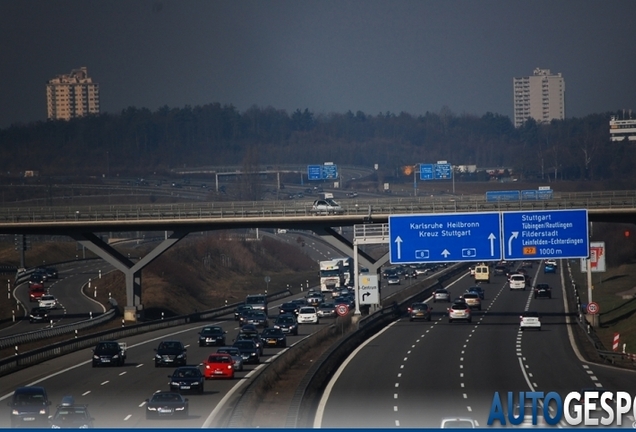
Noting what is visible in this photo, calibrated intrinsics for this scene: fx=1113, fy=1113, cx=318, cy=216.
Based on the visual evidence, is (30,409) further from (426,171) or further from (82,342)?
(426,171)

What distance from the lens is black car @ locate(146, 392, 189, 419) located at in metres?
32.9

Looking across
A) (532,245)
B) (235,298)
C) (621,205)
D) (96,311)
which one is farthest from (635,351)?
(235,298)

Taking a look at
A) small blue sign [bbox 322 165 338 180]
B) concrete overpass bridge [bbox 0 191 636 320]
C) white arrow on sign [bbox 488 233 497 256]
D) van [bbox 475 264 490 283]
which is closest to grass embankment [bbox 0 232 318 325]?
concrete overpass bridge [bbox 0 191 636 320]

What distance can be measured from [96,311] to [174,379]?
1875 inches

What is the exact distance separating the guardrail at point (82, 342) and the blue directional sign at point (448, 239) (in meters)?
17.5

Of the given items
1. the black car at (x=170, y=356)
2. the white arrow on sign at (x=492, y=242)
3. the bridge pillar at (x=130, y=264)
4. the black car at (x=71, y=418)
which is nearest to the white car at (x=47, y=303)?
the bridge pillar at (x=130, y=264)

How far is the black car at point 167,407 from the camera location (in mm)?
32906

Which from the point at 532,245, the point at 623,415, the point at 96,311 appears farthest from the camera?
the point at 96,311

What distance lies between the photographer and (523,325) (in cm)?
6588

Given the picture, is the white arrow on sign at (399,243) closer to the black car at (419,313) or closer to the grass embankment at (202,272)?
the black car at (419,313)

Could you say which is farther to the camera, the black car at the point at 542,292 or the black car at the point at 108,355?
the black car at the point at 542,292

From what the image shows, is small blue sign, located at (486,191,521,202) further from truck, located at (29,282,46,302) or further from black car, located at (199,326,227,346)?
truck, located at (29,282,46,302)

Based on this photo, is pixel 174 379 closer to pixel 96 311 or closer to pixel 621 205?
pixel 621 205

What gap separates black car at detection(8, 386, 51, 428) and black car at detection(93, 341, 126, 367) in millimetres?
15743
